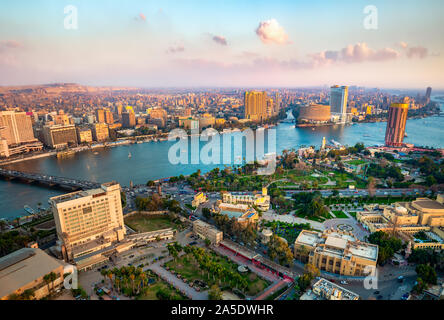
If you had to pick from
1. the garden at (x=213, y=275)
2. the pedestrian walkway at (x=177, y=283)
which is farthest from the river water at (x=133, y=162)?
the garden at (x=213, y=275)

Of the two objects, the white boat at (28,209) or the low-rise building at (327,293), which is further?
the white boat at (28,209)

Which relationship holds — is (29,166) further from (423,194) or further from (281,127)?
(281,127)

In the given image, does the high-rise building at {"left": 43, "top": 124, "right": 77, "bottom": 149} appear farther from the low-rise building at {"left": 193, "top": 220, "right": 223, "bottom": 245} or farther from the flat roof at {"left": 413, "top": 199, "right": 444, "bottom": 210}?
the flat roof at {"left": 413, "top": 199, "right": 444, "bottom": 210}

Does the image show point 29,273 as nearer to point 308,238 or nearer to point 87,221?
point 87,221

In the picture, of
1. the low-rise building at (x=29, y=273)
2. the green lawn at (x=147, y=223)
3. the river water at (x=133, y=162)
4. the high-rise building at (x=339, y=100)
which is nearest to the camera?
the low-rise building at (x=29, y=273)

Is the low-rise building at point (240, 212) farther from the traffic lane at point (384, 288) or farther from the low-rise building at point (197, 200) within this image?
the traffic lane at point (384, 288)
